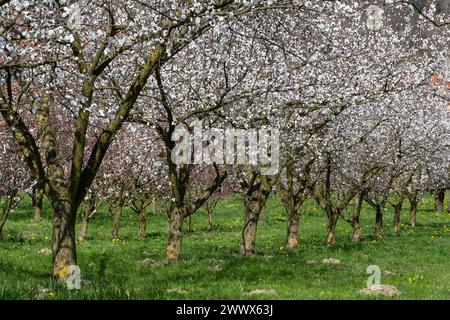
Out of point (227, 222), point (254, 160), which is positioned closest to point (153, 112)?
point (254, 160)

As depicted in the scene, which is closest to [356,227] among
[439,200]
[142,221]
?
[142,221]

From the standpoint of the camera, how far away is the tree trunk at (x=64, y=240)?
11547mm

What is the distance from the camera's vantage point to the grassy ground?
417 inches

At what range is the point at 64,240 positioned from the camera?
1166cm

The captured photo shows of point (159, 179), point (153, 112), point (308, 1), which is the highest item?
point (308, 1)

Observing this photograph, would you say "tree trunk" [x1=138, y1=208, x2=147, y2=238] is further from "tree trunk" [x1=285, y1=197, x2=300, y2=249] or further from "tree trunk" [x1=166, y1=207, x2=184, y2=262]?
"tree trunk" [x1=166, y1=207, x2=184, y2=262]

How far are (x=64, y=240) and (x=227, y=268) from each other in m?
5.32

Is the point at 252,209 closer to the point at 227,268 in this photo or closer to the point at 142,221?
the point at 227,268

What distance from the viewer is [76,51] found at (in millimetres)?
11938

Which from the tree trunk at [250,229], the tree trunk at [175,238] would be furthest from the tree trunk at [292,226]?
the tree trunk at [175,238]

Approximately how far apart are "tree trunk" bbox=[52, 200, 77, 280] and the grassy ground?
547mm

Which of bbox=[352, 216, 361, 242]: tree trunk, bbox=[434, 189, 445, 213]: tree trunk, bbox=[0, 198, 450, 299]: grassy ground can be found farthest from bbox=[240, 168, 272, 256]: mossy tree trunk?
bbox=[434, 189, 445, 213]: tree trunk
